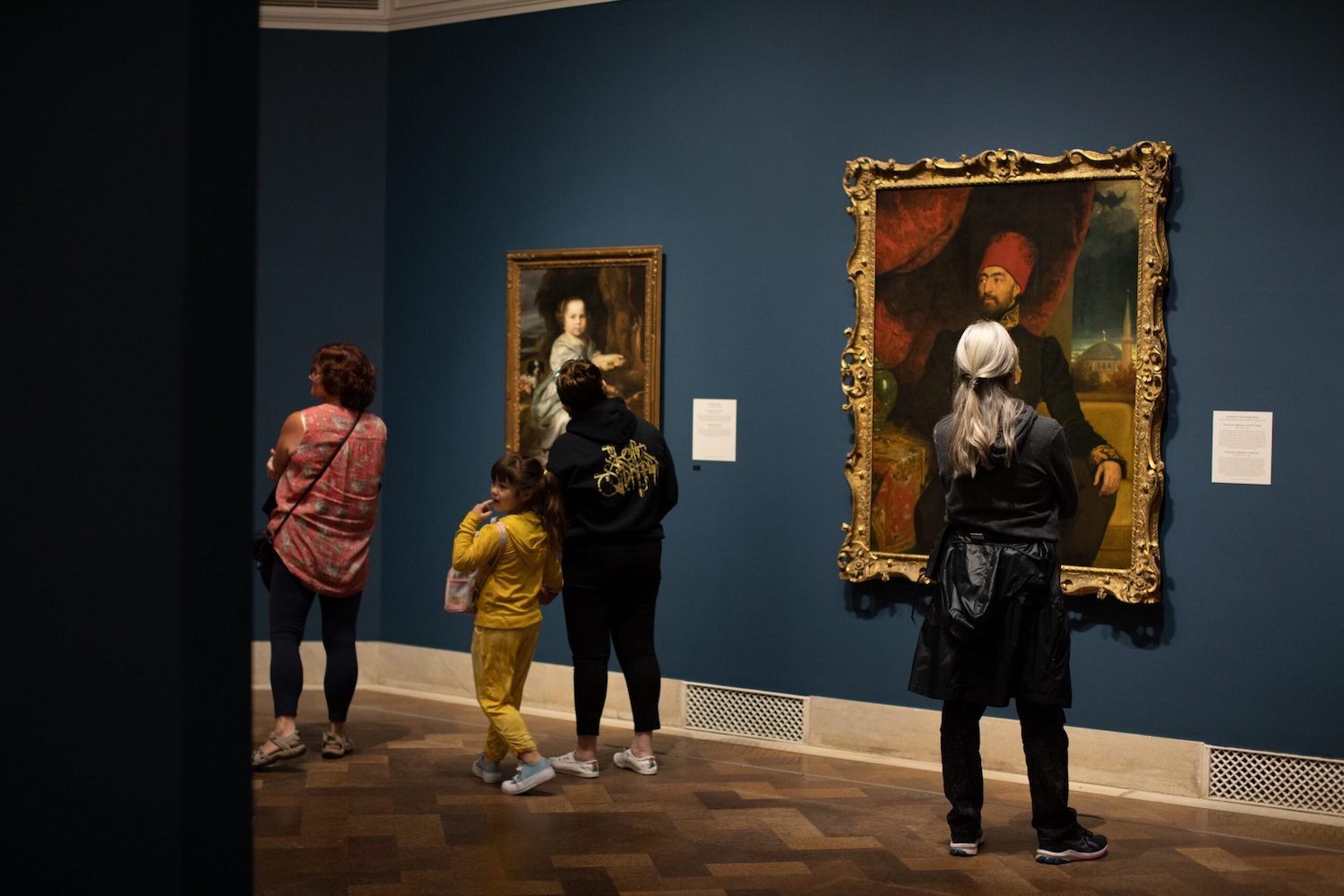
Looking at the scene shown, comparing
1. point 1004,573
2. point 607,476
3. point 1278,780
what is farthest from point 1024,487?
point 1278,780

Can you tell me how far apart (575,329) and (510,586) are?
2.03 m

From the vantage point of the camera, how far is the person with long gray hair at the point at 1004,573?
4.63 metres

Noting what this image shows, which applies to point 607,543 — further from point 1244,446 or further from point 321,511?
point 1244,446

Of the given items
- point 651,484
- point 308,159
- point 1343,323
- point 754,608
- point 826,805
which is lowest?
point 826,805

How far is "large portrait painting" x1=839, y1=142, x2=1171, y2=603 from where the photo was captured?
5832 millimetres

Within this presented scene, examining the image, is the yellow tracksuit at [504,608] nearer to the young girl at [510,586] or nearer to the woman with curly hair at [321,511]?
the young girl at [510,586]

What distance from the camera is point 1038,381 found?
19.8ft

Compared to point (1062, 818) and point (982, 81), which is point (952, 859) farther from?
point (982, 81)

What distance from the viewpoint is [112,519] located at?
102 inches

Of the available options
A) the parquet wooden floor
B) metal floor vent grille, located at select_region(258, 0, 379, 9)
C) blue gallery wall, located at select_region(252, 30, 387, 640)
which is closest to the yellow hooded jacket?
the parquet wooden floor

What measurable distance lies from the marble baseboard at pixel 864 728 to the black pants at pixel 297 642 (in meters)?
0.84

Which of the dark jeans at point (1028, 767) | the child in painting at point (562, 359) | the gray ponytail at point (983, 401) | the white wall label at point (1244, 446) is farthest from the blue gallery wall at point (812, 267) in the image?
the gray ponytail at point (983, 401)

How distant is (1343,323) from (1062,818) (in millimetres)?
2318

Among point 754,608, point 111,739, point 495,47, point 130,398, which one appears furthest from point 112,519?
point 495,47
